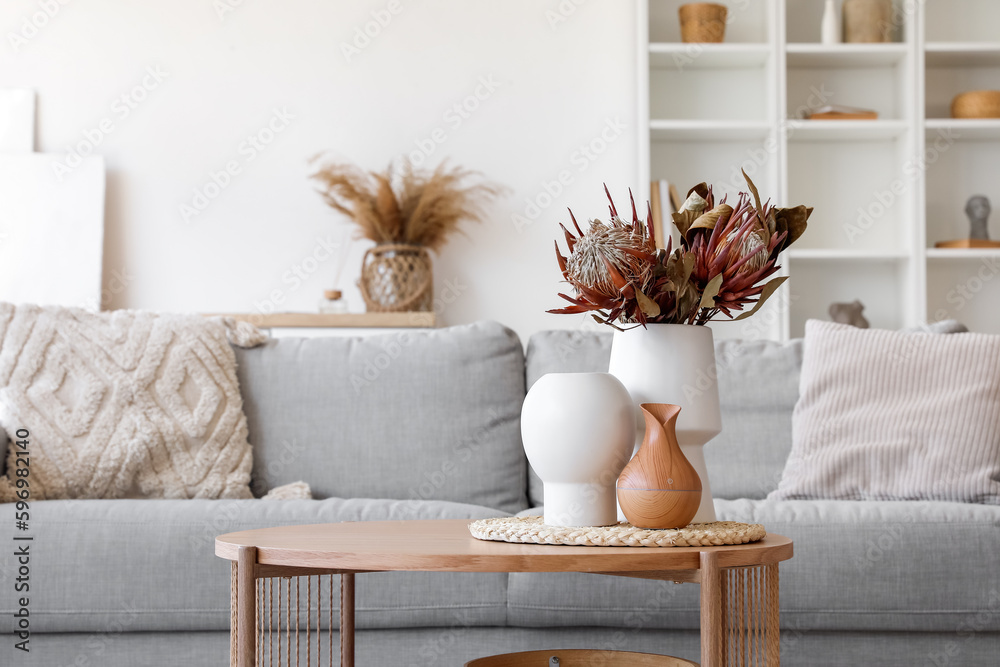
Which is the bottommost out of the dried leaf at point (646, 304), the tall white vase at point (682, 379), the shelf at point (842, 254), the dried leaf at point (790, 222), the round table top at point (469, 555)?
the round table top at point (469, 555)

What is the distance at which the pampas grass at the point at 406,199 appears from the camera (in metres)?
3.14

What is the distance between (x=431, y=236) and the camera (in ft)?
10.5

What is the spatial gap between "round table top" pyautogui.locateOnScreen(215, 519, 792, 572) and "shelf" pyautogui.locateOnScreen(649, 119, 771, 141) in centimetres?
244

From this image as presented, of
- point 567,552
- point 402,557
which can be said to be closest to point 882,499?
point 567,552

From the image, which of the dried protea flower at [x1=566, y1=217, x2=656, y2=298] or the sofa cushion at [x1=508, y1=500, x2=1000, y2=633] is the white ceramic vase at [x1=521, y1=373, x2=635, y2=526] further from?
the sofa cushion at [x1=508, y1=500, x2=1000, y2=633]

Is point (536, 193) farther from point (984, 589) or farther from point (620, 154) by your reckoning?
point (984, 589)

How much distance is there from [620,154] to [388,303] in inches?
40.4

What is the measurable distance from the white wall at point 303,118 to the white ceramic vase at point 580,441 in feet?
7.59

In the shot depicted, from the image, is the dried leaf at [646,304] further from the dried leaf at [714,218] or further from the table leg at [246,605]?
the table leg at [246,605]

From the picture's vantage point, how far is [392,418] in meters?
2.08

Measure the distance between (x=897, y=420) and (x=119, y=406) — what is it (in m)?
1.61

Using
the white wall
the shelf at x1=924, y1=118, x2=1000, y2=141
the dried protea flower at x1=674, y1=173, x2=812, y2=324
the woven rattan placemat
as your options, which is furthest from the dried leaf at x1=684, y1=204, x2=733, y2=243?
the shelf at x1=924, y1=118, x2=1000, y2=141

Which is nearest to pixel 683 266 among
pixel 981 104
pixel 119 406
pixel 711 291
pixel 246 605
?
pixel 711 291

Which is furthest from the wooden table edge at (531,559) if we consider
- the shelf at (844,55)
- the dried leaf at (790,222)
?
the shelf at (844,55)
